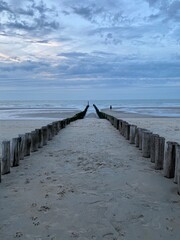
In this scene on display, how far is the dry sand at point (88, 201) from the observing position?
12.8ft

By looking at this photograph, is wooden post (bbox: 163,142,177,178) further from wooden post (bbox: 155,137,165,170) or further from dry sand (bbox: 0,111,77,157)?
dry sand (bbox: 0,111,77,157)

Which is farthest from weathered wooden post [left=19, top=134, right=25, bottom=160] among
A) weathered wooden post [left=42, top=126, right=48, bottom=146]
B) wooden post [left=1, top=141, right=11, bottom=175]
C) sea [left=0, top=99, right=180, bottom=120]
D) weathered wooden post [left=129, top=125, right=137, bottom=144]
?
sea [left=0, top=99, right=180, bottom=120]

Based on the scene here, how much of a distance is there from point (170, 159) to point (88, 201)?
6.80 ft

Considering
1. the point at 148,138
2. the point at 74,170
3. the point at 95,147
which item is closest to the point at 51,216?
the point at 74,170

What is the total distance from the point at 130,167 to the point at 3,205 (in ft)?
10.9

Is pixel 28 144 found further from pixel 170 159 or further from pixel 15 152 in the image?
pixel 170 159

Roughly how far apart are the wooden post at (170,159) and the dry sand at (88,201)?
0.19 meters

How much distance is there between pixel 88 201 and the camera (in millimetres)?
4898

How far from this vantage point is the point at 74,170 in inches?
269

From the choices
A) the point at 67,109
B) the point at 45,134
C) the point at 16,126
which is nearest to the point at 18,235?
the point at 45,134

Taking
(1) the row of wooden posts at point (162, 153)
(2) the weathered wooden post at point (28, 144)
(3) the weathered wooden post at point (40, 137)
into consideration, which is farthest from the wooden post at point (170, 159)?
(3) the weathered wooden post at point (40, 137)

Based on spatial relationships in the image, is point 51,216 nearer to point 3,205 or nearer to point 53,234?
point 53,234

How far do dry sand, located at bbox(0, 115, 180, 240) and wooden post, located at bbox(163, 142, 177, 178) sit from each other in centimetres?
19

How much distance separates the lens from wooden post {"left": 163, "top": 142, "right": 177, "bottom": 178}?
6051 mm
